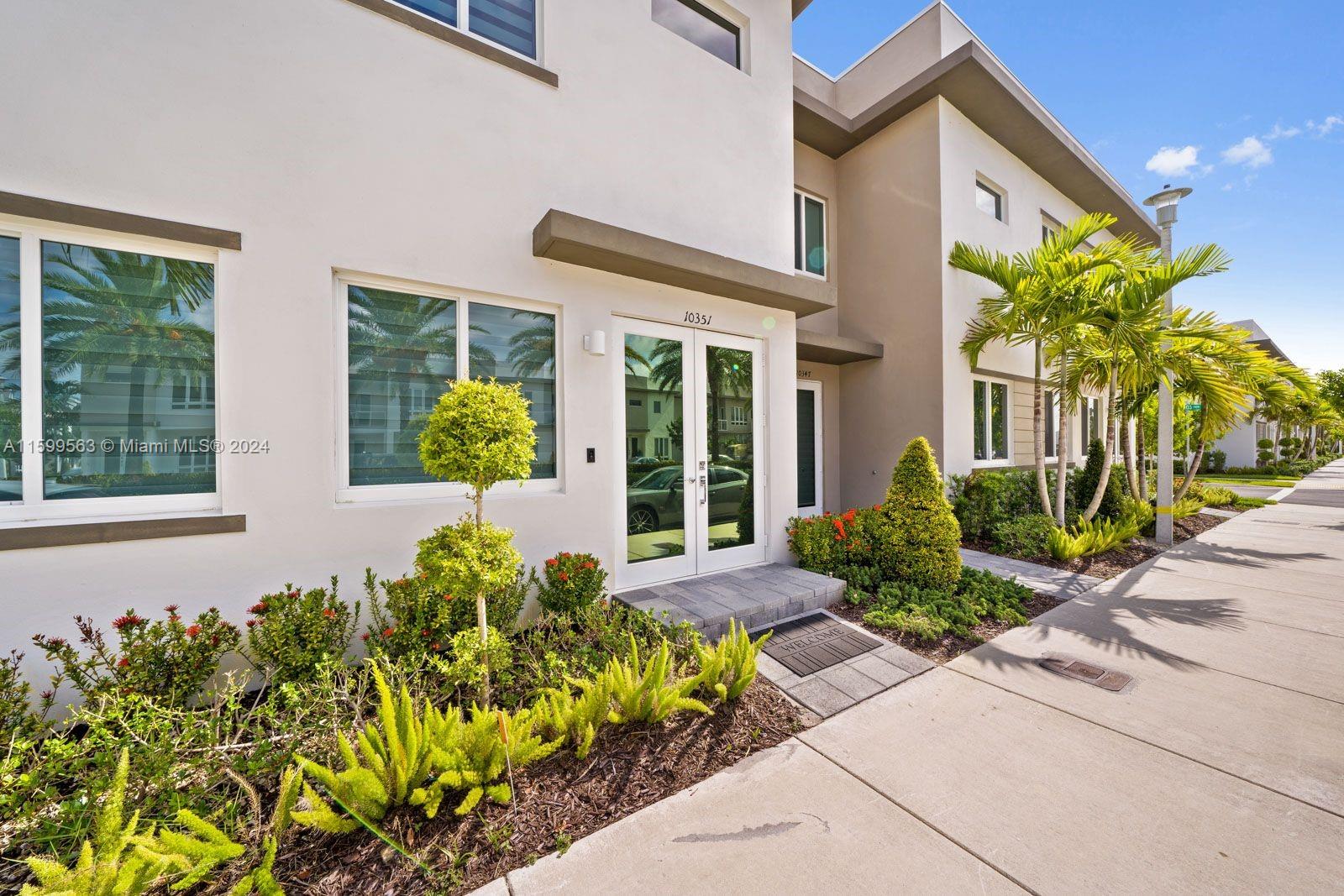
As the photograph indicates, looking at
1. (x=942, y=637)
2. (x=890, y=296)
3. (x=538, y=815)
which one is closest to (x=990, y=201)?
(x=890, y=296)

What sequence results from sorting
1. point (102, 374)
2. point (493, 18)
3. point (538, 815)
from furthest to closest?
point (493, 18)
point (102, 374)
point (538, 815)

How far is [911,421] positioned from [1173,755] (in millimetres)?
6044

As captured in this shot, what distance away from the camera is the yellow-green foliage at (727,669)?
3277 mm

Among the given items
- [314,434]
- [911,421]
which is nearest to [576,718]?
[314,434]

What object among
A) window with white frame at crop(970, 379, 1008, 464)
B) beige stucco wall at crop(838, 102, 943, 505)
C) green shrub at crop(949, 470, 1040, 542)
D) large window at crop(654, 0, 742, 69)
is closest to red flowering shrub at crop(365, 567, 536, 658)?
large window at crop(654, 0, 742, 69)

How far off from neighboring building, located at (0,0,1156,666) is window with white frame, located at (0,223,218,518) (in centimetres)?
2

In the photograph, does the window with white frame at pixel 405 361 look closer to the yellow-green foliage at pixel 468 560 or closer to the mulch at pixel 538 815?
the yellow-green foliage at pixel 468 560

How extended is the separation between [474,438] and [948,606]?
4.70m

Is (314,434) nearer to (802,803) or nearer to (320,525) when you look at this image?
(320,525)

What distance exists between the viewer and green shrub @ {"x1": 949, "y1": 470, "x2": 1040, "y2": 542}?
792 centimetres

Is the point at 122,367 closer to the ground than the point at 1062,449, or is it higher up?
higher up

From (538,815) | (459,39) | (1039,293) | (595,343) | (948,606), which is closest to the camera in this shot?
(538,815)

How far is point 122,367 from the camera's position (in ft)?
10.6

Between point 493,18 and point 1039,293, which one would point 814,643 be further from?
point 1039,293
